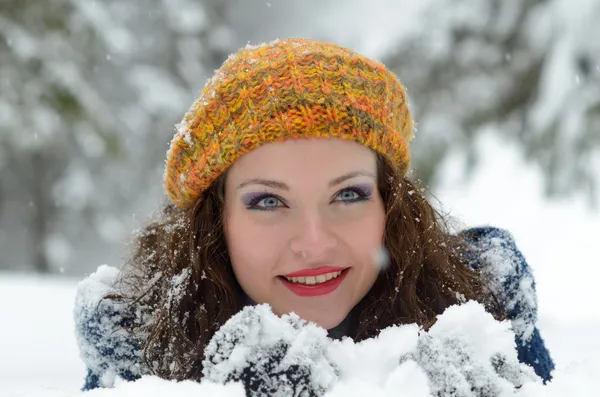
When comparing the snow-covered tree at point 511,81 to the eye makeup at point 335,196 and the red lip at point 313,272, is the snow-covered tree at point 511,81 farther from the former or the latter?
Answer: the red lip at point 313,272

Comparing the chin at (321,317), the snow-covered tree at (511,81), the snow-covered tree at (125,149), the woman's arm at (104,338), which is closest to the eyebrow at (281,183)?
the chin at (321,317)

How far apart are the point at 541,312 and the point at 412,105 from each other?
2.75 m

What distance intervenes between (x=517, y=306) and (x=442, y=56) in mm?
4961

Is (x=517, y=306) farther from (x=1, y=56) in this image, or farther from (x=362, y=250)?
(x=1, y=56)

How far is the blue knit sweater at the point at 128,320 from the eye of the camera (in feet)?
6.35

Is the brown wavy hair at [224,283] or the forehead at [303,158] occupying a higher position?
the forehead at [303,158]

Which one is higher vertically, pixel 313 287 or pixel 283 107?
pixel 283 107

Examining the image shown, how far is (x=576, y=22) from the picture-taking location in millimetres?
5113

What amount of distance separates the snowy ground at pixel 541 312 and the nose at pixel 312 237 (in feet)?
2.07

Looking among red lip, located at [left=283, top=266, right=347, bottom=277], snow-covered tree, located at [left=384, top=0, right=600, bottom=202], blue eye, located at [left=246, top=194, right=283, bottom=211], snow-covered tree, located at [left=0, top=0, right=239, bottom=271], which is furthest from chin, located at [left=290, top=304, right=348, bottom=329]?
snow-covered tree, located at [left=0, top=0, right=239, bottom=271]

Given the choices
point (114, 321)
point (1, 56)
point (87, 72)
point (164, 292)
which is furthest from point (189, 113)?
point (87, 72)

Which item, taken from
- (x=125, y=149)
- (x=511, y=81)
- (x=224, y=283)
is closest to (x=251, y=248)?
(x=224, y=283)

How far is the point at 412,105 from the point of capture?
6.96 metres

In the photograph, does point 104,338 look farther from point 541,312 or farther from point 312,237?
point 541,312
